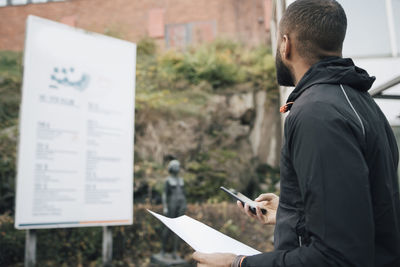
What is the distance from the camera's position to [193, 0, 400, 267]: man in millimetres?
835

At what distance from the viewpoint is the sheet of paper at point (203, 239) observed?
109 centimetres

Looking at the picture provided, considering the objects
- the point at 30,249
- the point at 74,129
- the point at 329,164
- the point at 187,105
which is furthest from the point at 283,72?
the point at 187,105

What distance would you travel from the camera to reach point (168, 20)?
14.4 meters

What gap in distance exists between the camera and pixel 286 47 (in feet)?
3.82

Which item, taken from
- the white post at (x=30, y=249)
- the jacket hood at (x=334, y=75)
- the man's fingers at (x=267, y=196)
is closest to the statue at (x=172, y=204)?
the white post at (x=30, y=249)

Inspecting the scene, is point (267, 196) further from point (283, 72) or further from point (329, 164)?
point (329, 164)

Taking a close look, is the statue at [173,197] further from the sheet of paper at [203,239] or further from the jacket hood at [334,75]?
the jacket hood at [334,75]

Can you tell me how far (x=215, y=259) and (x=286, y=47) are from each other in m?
0.72

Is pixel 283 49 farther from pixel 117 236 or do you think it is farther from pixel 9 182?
pixel 9 182

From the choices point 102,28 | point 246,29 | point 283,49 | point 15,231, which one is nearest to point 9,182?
point 15,231

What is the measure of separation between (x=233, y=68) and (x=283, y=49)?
1167 centimetres

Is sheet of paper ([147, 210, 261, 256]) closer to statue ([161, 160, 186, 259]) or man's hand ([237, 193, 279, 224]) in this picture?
man's hand ([237, 193, 279, 224])

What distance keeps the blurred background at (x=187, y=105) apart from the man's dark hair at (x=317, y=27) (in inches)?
104

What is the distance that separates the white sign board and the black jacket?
4.44 metres
